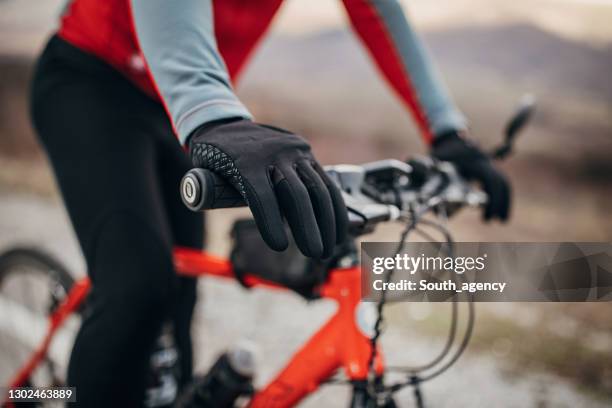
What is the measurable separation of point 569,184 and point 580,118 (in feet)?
3.60

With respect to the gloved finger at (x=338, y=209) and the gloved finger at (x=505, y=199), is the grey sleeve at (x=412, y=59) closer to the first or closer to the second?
the gloved finger at (x=505, y=199)

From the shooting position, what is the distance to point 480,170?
1.72m

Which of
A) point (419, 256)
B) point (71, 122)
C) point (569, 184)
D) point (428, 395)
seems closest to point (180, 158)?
point (71, 122)

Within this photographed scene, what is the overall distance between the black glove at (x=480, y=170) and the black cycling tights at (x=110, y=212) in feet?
3.09

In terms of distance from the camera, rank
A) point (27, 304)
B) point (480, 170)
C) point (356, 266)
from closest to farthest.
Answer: point (356, 266)
point (480, 170)
point (27, 304)

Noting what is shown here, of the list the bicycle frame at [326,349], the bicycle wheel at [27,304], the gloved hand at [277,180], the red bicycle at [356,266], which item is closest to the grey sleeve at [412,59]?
the red bicycle at [356,266]

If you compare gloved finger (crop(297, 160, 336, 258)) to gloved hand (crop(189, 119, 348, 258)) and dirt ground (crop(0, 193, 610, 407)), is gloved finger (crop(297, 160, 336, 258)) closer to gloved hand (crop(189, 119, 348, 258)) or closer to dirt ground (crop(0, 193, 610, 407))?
gloved hand (crop(189, 119, 348, 258))

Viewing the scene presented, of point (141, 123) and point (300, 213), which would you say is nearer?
point (300, 213)

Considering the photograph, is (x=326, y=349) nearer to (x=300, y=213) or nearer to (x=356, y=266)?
(x=356, y=266)

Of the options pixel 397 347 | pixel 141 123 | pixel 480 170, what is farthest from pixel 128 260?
pixel 397 347

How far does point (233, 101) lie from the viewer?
3.42ft

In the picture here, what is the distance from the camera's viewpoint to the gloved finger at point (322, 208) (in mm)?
939

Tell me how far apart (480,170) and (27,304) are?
2.61m

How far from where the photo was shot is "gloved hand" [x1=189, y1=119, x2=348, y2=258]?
35.4 inches
